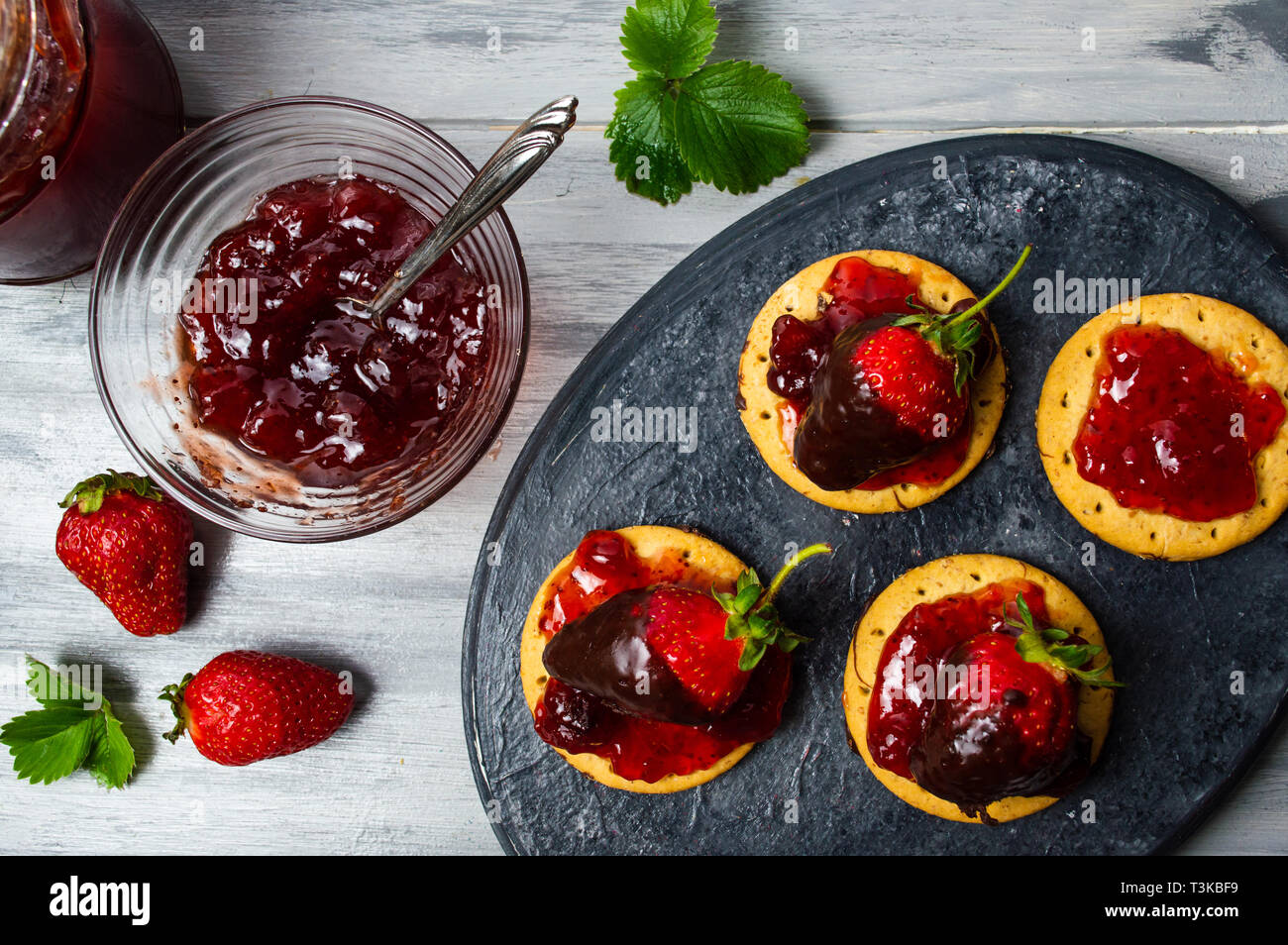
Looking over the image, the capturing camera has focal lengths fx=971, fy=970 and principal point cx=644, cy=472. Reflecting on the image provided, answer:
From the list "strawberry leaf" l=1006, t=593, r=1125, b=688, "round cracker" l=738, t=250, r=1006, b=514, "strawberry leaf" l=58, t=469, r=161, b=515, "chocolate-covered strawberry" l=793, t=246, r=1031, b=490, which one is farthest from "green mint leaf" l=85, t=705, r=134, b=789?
"strawberry leaf" l=1006, t=593, r=1125, b=688

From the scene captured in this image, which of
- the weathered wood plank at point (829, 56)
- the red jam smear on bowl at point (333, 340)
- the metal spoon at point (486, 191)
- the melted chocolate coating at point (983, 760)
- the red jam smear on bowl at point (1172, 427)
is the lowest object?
the melted chocolate coating at point (983, 760)

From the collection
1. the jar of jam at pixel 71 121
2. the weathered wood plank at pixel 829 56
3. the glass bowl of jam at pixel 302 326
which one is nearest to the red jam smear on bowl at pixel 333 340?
the glass bowl of jam at pixel 302 326

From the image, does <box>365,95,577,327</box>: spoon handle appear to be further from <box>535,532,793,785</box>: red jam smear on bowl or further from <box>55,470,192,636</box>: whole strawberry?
<box>55,470,192,636</box>: whole strawberry

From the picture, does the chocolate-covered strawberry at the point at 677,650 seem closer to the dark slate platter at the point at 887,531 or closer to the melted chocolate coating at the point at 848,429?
the melted chocolate coating at the point at 848,429

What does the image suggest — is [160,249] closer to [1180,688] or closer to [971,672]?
[971,672]

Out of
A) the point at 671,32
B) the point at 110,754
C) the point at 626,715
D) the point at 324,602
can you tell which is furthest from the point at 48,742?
the point at 671,32

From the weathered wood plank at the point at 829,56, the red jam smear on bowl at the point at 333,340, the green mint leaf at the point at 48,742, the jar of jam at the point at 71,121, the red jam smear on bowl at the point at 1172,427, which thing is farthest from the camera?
the green mint leaf at the point at 48,742

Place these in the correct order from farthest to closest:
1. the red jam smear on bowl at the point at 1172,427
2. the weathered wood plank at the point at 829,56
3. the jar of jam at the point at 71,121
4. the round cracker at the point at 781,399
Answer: the weathered wood plank at the point at 829,56
the round cracker at the point at 781,399
the red jam smear on bowl at the point at 1172,427
the jar of jam at the point at 71,121
